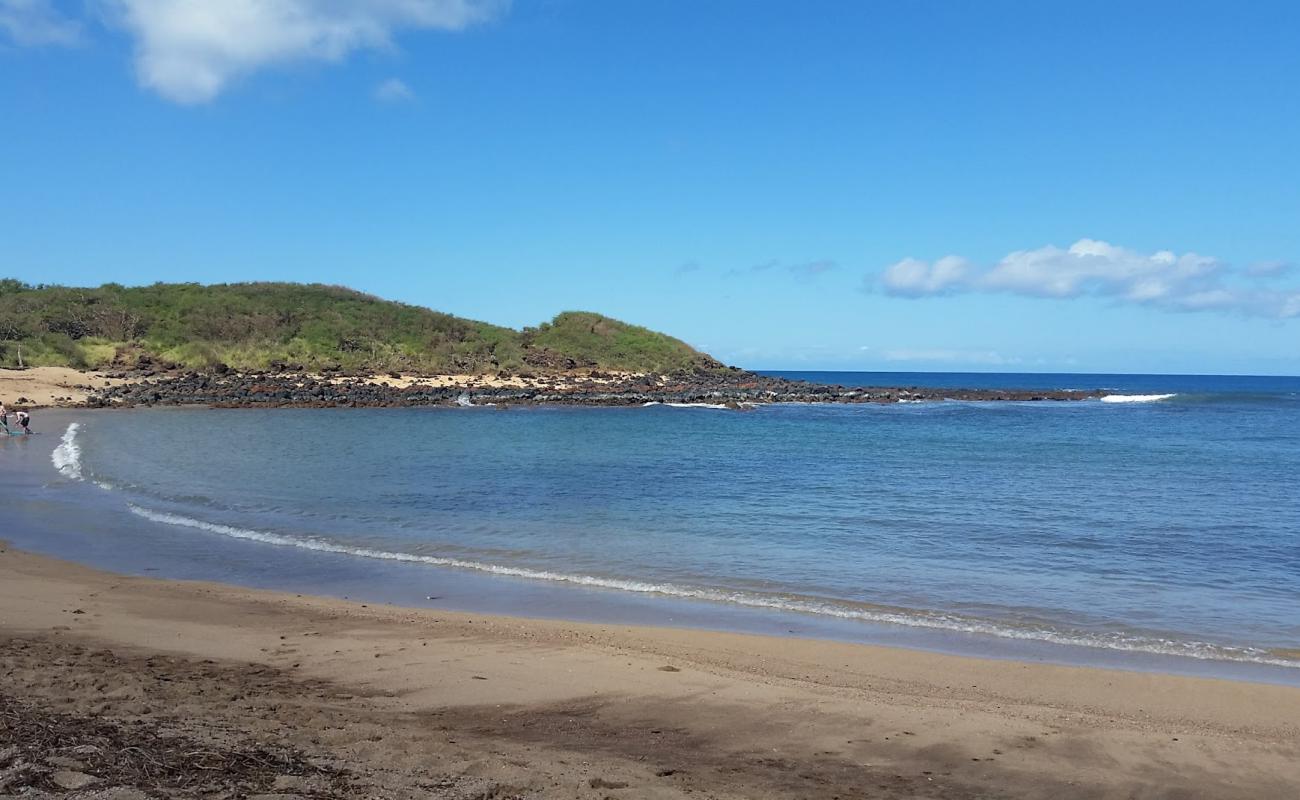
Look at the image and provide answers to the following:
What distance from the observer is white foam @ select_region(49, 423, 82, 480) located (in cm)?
2387

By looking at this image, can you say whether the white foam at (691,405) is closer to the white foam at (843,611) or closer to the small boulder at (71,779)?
the white foam at (843,611)

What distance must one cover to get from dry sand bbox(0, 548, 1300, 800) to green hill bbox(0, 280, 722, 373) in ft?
190

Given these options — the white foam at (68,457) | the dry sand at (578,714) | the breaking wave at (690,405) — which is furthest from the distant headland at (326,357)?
the dry sand at (578,714)

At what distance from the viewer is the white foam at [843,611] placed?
973 centimetres

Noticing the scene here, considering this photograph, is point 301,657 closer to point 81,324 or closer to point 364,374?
point 364,374

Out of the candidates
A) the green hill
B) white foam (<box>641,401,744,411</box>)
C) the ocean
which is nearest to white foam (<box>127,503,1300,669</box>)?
the ocean

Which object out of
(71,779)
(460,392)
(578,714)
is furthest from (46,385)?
(71,779)

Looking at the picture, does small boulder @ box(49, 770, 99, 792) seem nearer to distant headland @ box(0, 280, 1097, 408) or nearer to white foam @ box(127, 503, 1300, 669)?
white foam @ box(127, 503, 1300, 669)

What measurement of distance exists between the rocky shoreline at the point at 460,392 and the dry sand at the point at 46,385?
43.7 inches

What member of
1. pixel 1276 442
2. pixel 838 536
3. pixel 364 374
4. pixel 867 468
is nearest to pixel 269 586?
pixel 838 536

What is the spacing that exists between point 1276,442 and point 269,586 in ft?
139

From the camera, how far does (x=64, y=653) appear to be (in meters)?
8.02

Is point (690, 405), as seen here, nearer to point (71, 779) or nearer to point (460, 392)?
point (460, 392)

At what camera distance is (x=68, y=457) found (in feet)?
88.4
